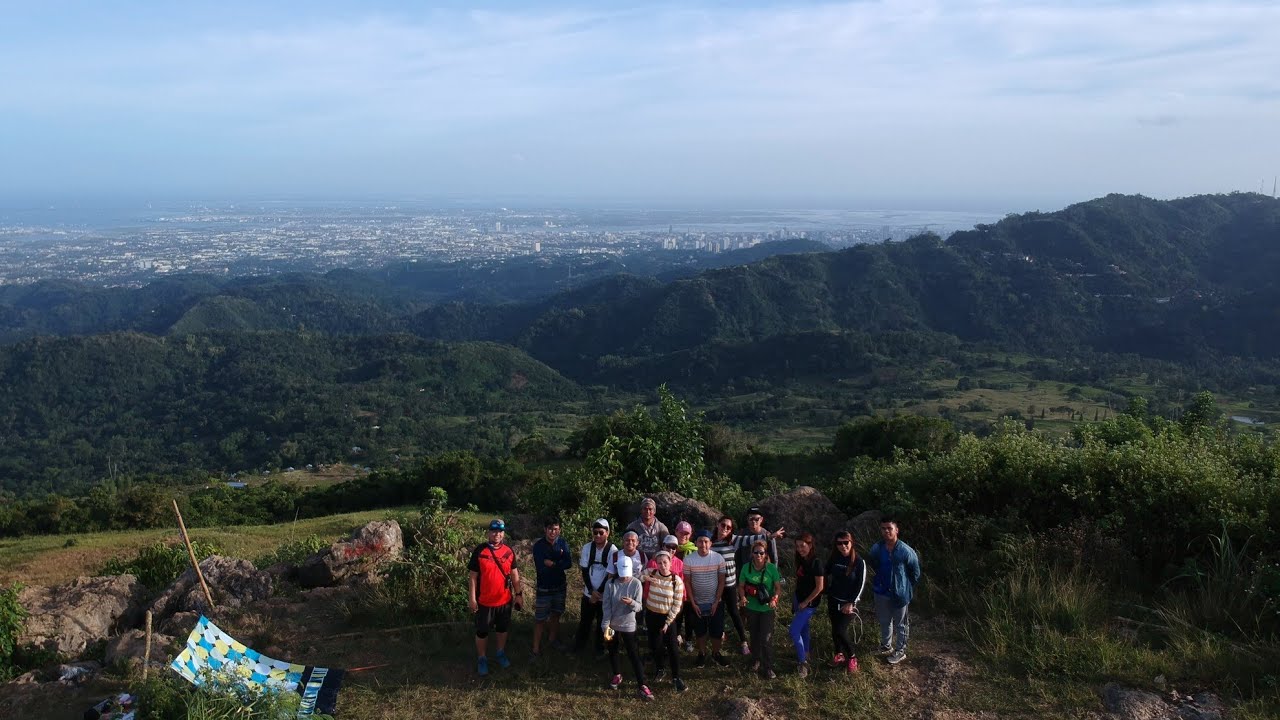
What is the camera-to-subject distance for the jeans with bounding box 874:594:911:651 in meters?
6.02

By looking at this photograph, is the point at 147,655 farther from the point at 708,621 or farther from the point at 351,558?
the point at 708,621

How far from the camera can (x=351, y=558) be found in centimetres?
879

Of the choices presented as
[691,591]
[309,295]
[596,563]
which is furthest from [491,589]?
[309,295]

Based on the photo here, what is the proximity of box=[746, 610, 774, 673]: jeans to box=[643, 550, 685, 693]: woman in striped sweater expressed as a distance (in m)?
0.63

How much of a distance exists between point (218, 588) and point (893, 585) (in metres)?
7.35

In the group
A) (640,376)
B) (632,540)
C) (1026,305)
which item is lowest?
(640,376)

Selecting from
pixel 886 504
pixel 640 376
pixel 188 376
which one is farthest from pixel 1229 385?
pixel 188 376

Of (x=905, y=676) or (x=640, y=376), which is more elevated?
(x=905, y=676)

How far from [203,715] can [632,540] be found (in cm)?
313

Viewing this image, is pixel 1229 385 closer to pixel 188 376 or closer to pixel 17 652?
pixel 17 652

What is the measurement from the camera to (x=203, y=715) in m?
4.80

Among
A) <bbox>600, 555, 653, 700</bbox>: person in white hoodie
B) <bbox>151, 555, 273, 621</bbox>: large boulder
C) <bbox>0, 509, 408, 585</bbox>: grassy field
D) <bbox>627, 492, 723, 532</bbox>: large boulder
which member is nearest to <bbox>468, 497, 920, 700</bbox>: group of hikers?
<bbox>600, 555, 653, 700</bbox>: person in white hoodie

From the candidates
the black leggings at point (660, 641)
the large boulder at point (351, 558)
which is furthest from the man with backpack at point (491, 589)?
the large boulder at point (351, 558)

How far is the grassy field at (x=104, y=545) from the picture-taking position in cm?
1297
